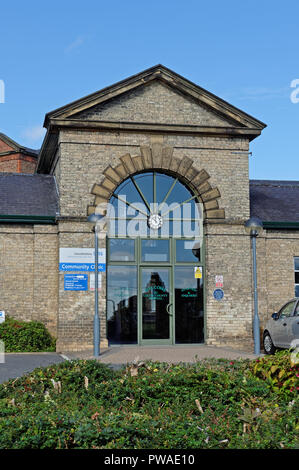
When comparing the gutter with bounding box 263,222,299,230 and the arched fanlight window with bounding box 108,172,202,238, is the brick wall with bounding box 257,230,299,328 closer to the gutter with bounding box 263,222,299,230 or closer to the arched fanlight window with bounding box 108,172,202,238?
the gutter with bounding box 263,222,299,230

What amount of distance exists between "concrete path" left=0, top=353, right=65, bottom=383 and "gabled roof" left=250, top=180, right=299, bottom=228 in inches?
330

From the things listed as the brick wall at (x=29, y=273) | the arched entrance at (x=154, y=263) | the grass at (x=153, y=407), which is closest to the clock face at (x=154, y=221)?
the arched entrance at (x=154, y=263)

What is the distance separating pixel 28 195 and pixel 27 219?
143 centimetres

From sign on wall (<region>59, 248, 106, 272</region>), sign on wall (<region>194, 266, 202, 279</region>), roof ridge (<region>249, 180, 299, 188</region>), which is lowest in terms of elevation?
sign on wall (<region>194, 266, 202, 279</region>)

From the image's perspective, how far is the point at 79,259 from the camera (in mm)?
17656

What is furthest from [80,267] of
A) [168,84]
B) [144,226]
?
[168,84]

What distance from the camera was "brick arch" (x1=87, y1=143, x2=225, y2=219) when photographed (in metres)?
18.0

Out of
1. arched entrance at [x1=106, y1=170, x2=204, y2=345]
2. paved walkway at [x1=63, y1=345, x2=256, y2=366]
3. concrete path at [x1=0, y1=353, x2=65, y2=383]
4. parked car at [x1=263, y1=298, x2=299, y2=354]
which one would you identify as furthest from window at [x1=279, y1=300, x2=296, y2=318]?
concrete path at [x1=0, y1=353, x2=65, y2=383]

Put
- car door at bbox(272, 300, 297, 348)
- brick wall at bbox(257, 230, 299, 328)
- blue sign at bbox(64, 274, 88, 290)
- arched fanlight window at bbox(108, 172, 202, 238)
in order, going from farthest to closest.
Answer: brick wall at bbox(257, 230, 299, 328)
arched fanlight window at bbox(108, 172, 202, 238)
blue sign at bbox(64, 274, 88, 290)
car door at bbox(272, 300, 297, 348)

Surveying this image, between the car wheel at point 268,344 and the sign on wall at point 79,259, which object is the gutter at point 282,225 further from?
the sign on wall at point 79,259

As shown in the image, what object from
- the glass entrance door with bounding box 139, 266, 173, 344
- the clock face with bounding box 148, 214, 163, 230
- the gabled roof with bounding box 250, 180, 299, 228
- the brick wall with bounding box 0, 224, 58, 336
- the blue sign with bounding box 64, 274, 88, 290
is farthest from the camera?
the gabled roof with bounding box 250, 180, 299, 228

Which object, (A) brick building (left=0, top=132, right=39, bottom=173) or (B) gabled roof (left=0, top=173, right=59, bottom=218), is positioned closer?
(B) gabled roof (left=0, top=173, right=59, bottom=218)

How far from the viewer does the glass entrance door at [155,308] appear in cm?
1806

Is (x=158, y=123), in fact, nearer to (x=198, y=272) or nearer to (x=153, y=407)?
(x=198, y=272)
